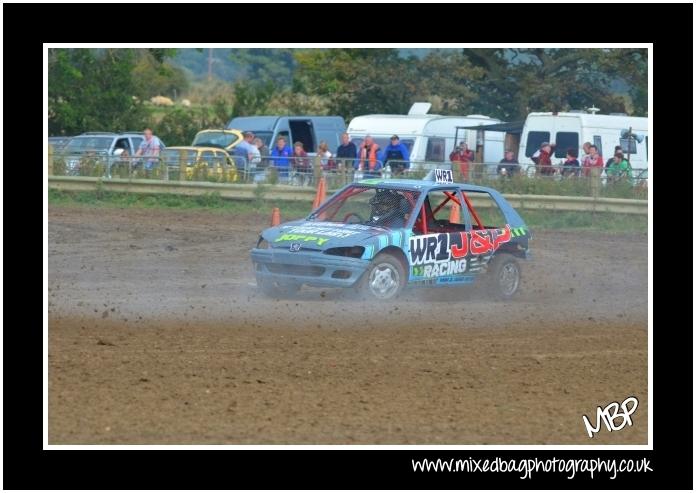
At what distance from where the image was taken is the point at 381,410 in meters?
7.70

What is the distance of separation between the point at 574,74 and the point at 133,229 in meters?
18.4

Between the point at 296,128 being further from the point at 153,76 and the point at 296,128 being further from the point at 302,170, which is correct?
the point at 153,76

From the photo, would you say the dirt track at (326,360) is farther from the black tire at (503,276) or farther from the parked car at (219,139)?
the parked car at (219,139)

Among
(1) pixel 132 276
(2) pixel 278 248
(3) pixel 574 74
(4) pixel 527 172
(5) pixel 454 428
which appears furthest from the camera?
(3) pixel 574 74

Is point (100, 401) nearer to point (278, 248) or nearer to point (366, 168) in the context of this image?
point (278, 248)

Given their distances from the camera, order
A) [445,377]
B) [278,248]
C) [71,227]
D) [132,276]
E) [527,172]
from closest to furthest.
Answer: [445,377] → [278,248] → [132,276] → [71,227] → [527,172]

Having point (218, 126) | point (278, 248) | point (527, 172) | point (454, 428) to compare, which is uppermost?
point (218, 126)

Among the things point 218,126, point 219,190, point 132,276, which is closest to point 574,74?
point 218,126

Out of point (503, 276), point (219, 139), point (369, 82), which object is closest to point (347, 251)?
point (503, 276)

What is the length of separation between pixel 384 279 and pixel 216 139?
53.3 ft

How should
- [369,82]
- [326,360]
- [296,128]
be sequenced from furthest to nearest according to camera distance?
[369,82]
[296,128]
[326,360]

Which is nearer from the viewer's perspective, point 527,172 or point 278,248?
point 278,248

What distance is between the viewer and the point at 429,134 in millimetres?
27625

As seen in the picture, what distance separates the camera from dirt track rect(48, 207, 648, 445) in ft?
24.0
